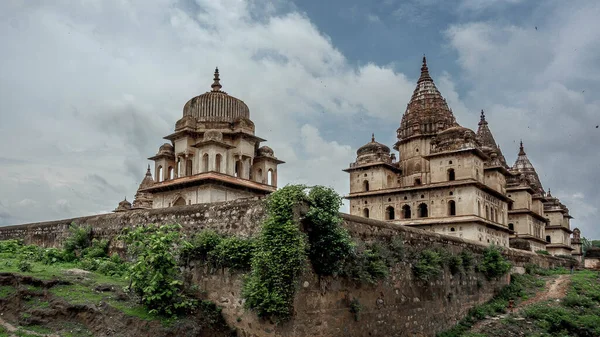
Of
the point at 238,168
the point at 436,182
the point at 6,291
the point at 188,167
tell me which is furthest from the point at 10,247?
the point at 436,182

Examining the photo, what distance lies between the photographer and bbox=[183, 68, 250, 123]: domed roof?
33625 mm

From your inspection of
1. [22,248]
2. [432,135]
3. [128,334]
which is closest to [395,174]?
[432,135]

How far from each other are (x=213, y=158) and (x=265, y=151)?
4539 mm

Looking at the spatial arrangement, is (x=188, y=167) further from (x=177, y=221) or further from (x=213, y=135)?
(x=177, y=221)

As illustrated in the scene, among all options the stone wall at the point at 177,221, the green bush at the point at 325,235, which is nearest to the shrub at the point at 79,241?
the stone wall at the point at 177,221

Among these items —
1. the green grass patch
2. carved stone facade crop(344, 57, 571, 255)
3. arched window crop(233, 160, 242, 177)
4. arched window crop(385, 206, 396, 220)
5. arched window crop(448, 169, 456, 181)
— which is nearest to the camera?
the green grass patch

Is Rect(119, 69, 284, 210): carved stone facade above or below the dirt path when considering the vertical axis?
above

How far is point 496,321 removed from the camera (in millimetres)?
19297

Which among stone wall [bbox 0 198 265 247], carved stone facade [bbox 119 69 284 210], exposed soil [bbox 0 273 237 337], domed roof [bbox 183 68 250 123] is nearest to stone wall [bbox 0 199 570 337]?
stone wall [bbox 0 198 265 247]

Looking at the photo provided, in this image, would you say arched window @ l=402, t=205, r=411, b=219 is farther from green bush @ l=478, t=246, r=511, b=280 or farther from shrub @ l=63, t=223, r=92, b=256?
shrub @ l=63, t=223, r=92, b=256

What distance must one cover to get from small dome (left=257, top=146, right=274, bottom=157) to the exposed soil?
76.7ft

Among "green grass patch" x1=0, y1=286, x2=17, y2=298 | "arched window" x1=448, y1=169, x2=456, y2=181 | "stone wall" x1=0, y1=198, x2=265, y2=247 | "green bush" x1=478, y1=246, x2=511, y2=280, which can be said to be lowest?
"green grass patch" x1=0, y1=286, x2=17, y2=298

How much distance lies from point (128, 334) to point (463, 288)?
13.2 metres

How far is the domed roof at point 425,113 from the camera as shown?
149 ft
